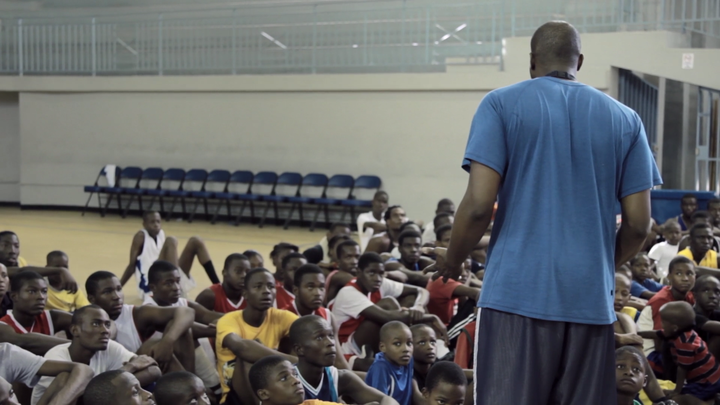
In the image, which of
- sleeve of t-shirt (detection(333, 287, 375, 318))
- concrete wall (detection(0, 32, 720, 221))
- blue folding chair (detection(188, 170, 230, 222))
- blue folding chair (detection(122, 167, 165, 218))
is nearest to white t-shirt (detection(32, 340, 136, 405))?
sleeve of t-shirt (detection(333, 287, 375, 318))

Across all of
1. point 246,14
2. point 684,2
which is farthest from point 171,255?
point 246,14

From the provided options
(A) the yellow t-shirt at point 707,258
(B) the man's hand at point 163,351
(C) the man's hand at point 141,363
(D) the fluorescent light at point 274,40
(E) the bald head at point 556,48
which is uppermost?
(D) the fluorescent light at point 274,40

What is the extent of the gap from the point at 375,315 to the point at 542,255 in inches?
119

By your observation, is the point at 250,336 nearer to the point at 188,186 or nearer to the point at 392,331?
the point at 392,331

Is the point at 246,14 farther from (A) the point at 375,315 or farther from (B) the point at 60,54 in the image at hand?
(A) the point at 375,315

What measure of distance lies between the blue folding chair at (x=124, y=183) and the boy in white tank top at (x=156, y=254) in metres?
6.47

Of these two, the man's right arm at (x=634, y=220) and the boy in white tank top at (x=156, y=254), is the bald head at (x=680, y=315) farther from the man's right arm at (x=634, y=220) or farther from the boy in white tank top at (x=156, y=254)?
the boy in white tank top at (x=156, y=254)

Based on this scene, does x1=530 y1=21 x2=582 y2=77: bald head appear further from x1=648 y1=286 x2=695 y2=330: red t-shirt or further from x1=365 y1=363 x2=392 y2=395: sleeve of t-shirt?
x1=648 y1=286 x2=695 y2=330: red t-shirt

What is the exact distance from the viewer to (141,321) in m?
4.25

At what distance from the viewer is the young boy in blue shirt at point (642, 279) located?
18.2ft

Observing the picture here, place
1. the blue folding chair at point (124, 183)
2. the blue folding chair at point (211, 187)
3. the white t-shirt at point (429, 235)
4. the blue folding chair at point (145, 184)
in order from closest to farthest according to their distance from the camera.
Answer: the white t-shirt at point (429, 235) → the blue folding chair at point (211, 187) → the blue folding chair at point (145, 184) → the blue folding chair at point (124, 183)

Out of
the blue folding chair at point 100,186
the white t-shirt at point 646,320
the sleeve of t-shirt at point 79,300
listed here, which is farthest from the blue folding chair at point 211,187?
the white t-shirt at point 646,320

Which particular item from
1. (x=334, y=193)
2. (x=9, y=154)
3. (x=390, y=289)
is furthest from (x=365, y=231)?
(x=9, y=154)

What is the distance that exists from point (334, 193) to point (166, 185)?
3.16m
